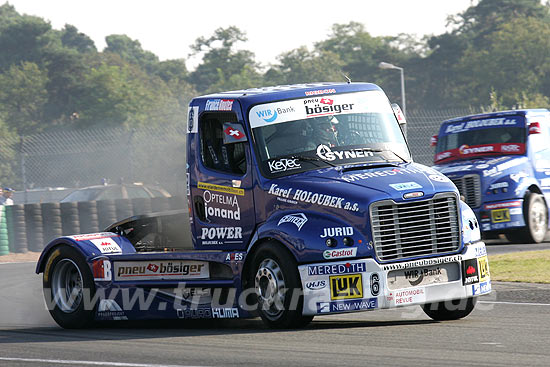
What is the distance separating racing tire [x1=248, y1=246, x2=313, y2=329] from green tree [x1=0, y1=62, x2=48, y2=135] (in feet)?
221

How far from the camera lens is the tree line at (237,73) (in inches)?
3063

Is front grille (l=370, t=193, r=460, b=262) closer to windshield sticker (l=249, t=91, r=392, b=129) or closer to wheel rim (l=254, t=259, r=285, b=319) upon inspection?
wheel rim (l=254, t=259, r=285, b=319)

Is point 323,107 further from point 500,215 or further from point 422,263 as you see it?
point 500,215

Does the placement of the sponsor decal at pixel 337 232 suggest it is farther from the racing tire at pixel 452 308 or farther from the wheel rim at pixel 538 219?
the wheel rim at pixel 538 219

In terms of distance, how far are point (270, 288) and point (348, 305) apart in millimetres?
721

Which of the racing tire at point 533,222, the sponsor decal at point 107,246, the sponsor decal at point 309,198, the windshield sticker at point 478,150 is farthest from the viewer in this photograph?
the windshield sticker at point 478,150

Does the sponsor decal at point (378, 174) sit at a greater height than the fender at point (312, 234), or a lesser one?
greater

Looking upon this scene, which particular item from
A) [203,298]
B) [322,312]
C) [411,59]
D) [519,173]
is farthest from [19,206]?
[411,59]

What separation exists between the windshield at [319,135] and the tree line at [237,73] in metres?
56.1

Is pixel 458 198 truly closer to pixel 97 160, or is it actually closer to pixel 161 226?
pixel 161 226

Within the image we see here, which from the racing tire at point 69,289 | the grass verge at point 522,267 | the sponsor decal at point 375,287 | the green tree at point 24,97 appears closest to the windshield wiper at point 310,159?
the sponsor decal at point 375,287

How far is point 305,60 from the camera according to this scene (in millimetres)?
101312

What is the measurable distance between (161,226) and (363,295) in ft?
10.7

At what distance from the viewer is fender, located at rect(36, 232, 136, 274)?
10.0 metres
